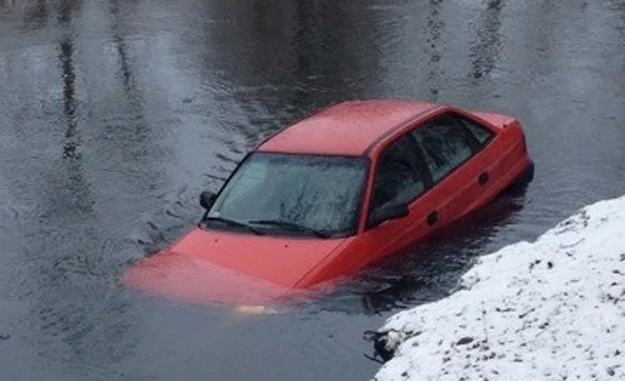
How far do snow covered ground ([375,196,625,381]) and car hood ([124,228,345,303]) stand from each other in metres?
0.98

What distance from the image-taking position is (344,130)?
35.2 feet

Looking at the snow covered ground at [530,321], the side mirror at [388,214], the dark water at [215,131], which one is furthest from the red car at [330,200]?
the snow covered ground at [530,321]

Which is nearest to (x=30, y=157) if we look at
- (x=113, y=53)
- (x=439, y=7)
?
(x=113, y=53)

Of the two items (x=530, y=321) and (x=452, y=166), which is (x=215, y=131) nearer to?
(x=452, y=166)

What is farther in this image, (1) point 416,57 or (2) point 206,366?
(1) point 416,57

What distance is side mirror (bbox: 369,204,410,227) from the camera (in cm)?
966

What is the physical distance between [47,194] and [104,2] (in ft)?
48.9

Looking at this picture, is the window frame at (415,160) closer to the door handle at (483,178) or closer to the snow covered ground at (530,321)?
the door handle at (483,178)

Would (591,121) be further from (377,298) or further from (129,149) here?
(377,298)

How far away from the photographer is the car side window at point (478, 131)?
1163 centimetres

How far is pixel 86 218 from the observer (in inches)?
497

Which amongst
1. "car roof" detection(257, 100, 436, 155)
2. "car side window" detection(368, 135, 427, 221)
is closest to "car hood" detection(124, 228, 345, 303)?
"car side window" detection(368, 135, 427, 221)

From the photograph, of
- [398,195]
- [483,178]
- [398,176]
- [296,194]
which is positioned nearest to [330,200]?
[296,194]

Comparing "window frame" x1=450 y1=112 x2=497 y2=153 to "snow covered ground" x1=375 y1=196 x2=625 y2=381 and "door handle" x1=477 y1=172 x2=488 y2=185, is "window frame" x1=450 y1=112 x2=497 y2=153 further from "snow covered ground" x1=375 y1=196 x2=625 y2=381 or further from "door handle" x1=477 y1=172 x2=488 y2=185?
"snow covered ground" x1=375 y1=196 x2=625 y2=381
